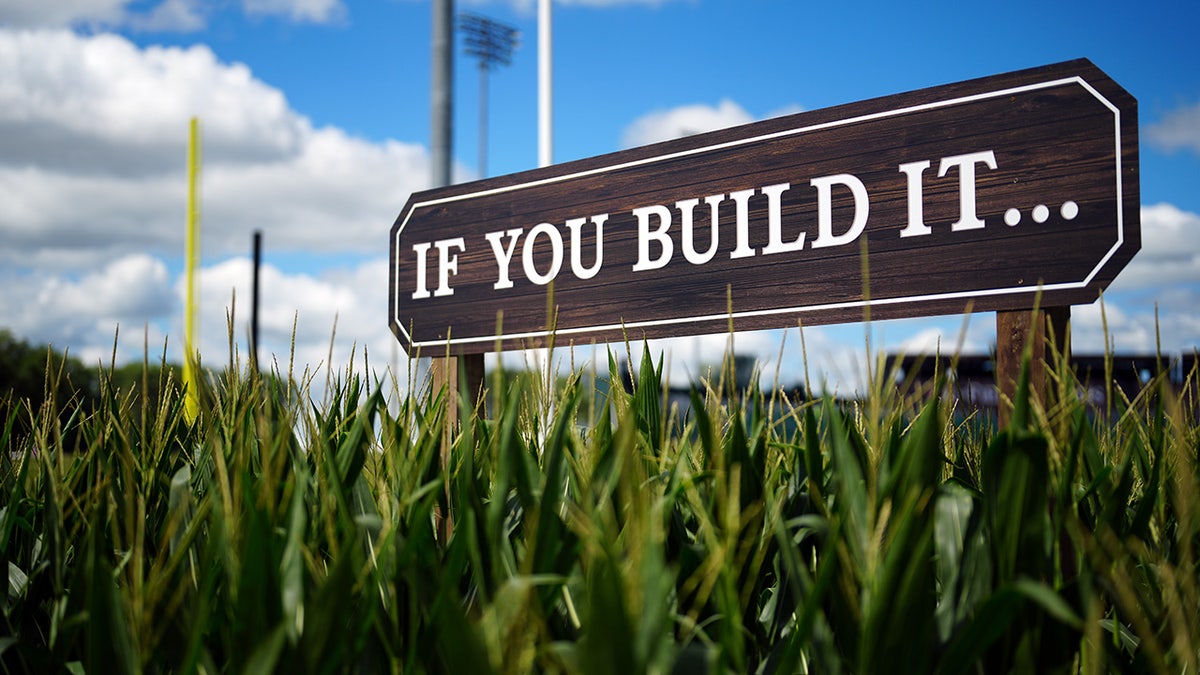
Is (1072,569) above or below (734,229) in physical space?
below

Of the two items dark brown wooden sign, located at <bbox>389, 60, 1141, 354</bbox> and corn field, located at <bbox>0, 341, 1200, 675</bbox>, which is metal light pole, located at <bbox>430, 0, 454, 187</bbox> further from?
corn field, located at <bbox>0, 341, 1200, 675</bbox>

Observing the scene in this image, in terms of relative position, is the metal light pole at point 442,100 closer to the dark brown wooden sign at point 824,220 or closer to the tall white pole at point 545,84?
the tall white pole at point 545,84

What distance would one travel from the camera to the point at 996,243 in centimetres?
251

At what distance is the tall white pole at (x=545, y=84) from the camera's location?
10.2 m

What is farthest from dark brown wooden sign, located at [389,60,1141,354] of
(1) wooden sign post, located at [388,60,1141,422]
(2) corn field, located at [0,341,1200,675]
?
(2) corn field, located at [0,341,1200,675]

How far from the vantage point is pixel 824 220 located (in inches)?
109

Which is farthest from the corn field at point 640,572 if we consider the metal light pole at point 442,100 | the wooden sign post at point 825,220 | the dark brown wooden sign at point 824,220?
the metal light pole at point 442,100

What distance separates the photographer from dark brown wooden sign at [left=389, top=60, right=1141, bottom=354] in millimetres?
2410

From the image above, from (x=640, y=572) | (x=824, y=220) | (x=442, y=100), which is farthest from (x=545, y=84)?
(x=640, y=572)

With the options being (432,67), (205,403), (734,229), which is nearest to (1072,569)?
(205,403)

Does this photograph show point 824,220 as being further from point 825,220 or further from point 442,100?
point 442,100

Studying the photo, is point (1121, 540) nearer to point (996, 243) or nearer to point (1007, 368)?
point (1007, 368)

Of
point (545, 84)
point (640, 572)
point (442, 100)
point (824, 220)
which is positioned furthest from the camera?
point (545, 84)

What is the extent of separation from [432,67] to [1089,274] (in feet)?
25.7
